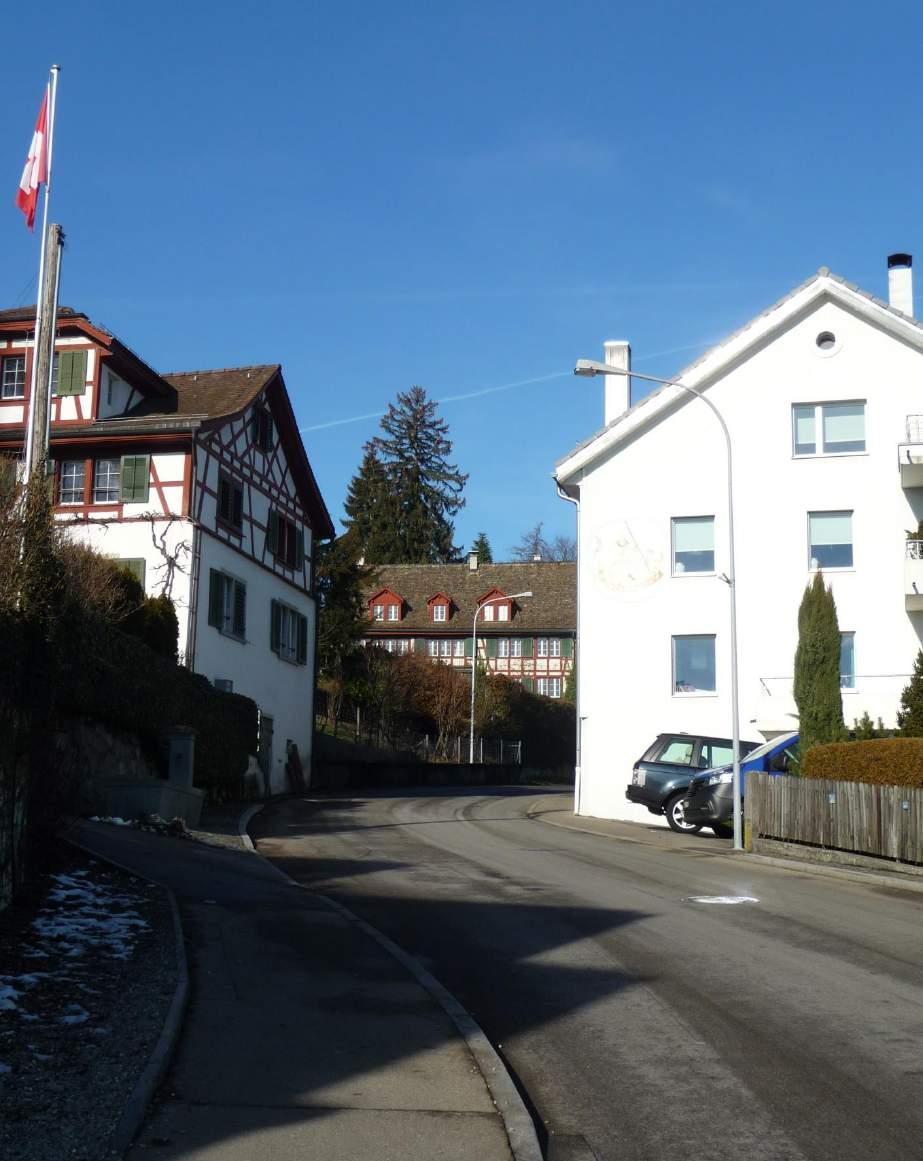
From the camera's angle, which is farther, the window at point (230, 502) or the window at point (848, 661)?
the window at point (230, 502)

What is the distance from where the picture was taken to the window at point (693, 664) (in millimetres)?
33719

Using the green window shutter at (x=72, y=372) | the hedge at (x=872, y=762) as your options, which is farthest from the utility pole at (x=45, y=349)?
the green window shutter at (x=72, y=372)

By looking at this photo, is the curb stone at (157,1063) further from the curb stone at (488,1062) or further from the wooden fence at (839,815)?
the wooden fence at (839,815)

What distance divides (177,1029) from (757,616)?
2754cm

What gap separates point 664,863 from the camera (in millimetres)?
19562

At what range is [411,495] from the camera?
87.4 metres

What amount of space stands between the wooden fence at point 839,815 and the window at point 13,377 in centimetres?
2197

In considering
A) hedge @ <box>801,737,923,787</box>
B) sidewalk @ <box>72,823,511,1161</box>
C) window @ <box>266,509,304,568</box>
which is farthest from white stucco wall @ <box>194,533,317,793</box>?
sidewalk @ <box>72,823,511,1161</box>

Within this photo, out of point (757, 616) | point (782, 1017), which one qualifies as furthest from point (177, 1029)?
point (757, 616)

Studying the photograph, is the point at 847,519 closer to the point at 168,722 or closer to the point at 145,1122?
the point at 168,722

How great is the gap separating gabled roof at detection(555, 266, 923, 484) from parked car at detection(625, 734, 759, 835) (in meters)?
9.16

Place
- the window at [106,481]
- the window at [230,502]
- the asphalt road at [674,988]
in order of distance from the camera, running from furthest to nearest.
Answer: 1. the window at [230,502]
2. the window at [106,481]
3. the asphalt road at [674,988]

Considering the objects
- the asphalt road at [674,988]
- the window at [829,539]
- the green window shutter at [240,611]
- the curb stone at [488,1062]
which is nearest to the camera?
the curb stone at [488,1062]

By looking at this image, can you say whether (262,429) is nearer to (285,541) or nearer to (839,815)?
(285,541)
